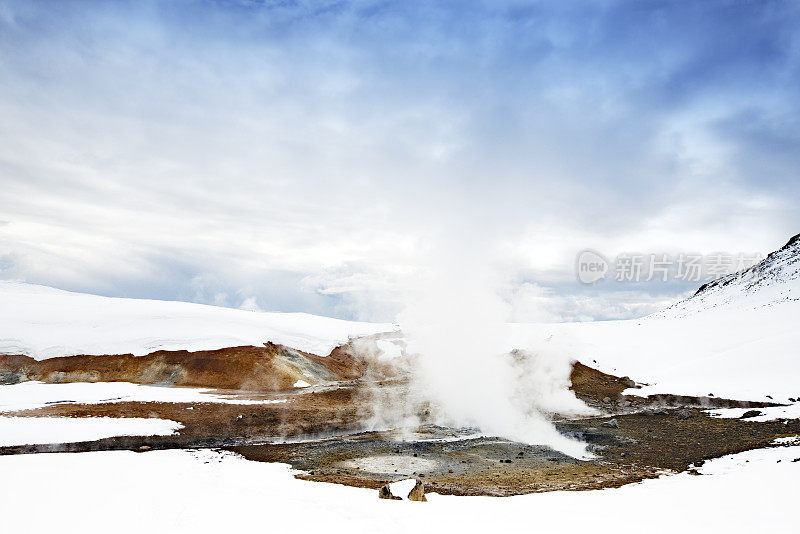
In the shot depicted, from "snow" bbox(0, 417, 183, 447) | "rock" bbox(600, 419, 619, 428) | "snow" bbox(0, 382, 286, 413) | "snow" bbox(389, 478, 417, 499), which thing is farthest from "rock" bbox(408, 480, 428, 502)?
"snow" bbox(0, 382, 286, 413)

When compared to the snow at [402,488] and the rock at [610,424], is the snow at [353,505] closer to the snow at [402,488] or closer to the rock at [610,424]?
the snow at [402,488]

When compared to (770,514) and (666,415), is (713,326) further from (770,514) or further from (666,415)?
(770,514)

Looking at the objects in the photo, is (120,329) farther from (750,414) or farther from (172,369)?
(750,414)

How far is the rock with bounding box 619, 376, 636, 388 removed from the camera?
1664 inches

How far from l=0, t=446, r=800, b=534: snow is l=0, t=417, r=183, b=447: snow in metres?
4.94

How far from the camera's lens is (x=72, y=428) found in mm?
20891

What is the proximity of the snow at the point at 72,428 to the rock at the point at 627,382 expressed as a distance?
121 ft

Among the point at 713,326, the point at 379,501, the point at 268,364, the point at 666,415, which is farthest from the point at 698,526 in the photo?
the point at 713,326

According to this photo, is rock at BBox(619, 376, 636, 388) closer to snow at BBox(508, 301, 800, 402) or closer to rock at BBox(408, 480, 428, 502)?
snow at BBox(508, 301, 800, 402)

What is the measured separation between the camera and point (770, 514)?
29.7ft

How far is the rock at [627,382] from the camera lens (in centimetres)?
4226

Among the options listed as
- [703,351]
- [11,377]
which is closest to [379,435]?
[11,377]

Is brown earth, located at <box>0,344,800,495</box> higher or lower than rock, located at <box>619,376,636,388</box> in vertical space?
lower

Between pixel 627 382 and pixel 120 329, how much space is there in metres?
48.3
